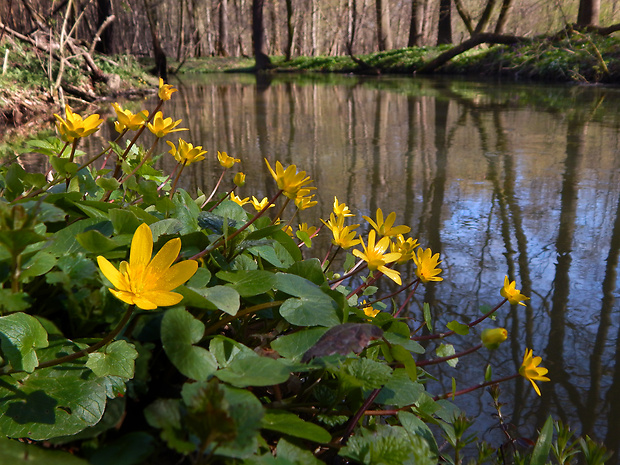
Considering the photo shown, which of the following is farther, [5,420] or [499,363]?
[499,363]

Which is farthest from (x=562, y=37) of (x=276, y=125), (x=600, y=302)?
(x=600, y=302)

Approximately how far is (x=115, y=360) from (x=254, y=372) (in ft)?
0.60

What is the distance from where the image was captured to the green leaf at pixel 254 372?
0.61 metres

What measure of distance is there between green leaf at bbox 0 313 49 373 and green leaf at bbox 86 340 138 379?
79mm

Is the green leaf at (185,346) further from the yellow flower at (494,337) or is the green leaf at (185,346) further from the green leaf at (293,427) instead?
the yellow flower at (494,337)

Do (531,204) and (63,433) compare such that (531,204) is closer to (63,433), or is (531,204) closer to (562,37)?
(63,433)

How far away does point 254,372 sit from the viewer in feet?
2.15

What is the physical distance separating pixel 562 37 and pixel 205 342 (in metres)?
15.1

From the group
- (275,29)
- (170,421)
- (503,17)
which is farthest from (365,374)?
(275,29)

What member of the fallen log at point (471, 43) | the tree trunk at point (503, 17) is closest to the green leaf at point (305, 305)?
the fallen log at point (471, 43)

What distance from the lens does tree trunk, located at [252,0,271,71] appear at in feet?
67.2

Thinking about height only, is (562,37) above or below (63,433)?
above

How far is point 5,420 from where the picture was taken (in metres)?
0.61

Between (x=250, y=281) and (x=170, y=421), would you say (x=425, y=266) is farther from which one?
(x=170, y=421)
